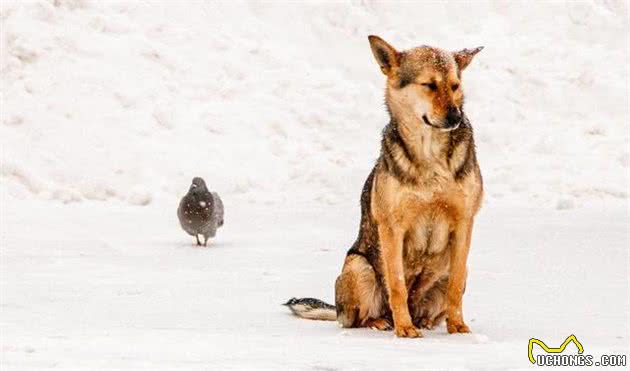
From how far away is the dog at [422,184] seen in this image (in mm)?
5910

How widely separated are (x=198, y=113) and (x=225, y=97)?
882mm

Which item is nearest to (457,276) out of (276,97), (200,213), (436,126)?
(436,126)

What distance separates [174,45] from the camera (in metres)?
20.8

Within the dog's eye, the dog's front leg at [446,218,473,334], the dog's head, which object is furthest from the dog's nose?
the dog's front leg at [446,218,473,334]

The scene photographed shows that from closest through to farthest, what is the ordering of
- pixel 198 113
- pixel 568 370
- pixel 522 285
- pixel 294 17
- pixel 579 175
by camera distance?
pixel 568 370 < pixel 522 285 < pixel 579 175 < pixel 198 113 < pixel 294 17

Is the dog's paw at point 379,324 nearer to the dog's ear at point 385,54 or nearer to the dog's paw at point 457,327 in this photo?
the dog's paw at point 457,327

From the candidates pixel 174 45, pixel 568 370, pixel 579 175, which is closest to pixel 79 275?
pixel 568 370

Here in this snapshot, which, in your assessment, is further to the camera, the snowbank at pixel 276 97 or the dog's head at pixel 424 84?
the snowbank at pixel 276 97

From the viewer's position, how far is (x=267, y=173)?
17.5 meters

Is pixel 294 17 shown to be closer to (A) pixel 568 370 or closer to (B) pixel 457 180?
(B) pixel 457 180

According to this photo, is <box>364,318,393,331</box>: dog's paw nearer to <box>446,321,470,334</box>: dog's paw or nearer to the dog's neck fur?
<box>446,321,470,334</box>: dog's paw

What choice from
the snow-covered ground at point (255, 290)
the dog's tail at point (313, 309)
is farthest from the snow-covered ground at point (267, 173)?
the dog's tail at point (313, 309)

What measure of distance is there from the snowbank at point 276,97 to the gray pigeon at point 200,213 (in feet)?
8.63

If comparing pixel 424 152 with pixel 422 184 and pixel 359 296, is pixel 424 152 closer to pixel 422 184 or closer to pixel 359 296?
pixel 422 184
